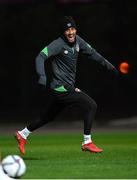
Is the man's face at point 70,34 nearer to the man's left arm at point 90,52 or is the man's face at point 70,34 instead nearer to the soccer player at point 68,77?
the soccer player at point 68,77

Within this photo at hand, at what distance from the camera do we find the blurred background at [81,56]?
1113 inches

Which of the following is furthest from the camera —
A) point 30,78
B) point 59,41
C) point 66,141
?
point 30,78

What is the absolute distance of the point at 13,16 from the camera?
2944 cm

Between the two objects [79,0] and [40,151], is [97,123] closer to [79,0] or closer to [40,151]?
[79,0]

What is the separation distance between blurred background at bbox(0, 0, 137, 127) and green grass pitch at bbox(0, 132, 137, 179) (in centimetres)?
867

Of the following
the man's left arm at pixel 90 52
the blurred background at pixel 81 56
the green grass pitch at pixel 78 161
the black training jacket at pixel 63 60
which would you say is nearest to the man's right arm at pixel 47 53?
the black training jacket at pixel 63 60

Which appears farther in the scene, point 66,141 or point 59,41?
point 66,141

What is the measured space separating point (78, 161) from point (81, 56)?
15837 mm

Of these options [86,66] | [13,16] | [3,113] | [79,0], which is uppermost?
[79,0]

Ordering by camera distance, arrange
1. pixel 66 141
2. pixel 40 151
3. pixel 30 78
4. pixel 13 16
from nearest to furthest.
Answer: pixel 40 151
pixel 66 141
pixel 13 16
pixel 30 78

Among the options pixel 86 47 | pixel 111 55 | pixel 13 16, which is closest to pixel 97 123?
pixel 111 55

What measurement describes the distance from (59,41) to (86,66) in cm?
1669

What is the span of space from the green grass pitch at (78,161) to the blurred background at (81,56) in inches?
341

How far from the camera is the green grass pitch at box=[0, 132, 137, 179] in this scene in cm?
1171
